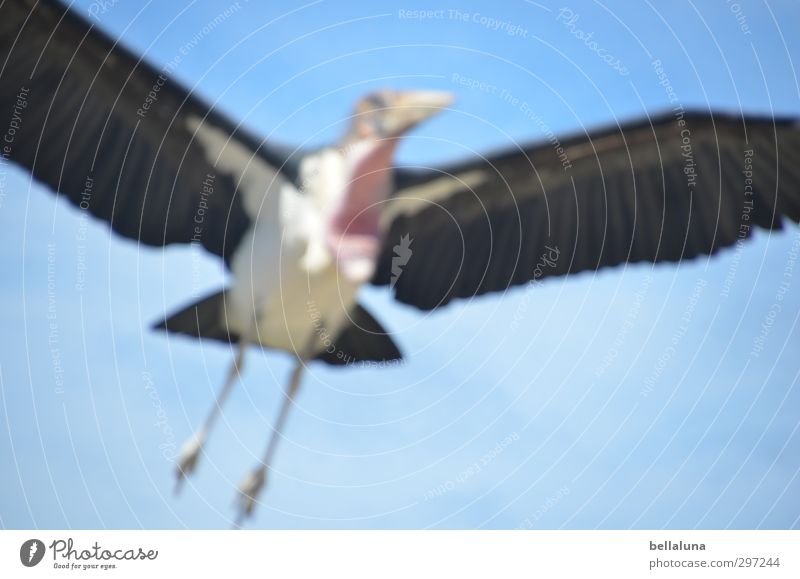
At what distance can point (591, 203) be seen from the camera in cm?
371

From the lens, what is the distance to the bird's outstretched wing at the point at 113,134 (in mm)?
3033

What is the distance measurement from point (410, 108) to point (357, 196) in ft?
1.22

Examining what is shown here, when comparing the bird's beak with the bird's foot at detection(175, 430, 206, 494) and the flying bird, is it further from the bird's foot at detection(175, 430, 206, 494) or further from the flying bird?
the bird's foot at detection(175, 430, 206, 494)

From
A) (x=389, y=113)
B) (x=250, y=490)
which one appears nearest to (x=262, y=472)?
(x=250, y=490)

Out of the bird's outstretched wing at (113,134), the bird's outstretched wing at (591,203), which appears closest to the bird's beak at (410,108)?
the bird's outstretched wing at (591,203)

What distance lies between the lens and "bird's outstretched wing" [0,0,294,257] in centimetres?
303

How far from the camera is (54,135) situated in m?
3.13

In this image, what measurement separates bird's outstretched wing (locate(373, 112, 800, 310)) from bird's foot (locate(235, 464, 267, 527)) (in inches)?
36.1
